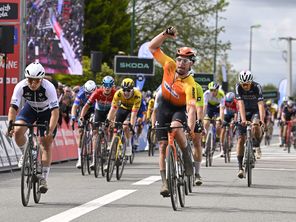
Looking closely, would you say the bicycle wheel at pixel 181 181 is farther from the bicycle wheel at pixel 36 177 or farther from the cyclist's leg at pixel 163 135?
the bicycle wheel at pixel 36 177

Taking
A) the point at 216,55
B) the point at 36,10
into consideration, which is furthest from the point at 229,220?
the point at 216,55

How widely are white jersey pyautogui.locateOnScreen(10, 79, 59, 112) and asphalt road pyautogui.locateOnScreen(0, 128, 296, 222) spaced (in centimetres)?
131

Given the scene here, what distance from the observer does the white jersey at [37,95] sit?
13070mm

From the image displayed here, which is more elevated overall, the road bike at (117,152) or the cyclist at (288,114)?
the cyclist at (288,114)

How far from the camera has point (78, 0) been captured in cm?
3756

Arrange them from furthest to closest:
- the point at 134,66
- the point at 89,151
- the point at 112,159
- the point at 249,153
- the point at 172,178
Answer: the point at 134,66
the point at 89,151
the point at 112,159
the point at 249,153
the point at 172,178

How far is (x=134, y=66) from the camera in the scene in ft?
120

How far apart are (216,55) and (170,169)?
5470cm

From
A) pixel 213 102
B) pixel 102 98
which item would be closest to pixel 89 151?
pixel 102 98

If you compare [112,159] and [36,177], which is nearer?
[36,177]

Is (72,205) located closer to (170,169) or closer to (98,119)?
(170,169)

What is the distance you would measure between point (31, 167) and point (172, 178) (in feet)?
6.26

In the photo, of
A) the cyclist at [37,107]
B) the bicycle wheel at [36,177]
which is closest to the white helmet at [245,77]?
the cyclist at [37,107]

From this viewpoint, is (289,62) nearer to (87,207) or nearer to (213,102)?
(213,102)
